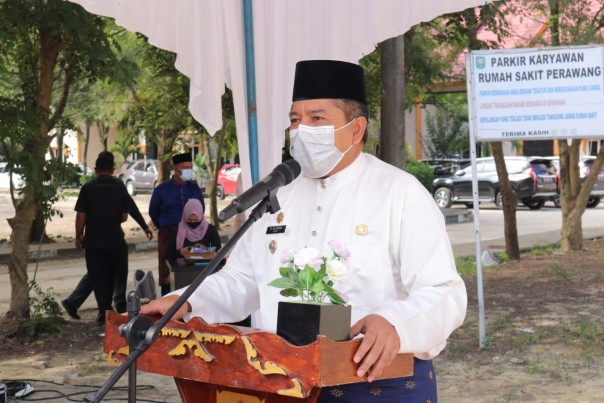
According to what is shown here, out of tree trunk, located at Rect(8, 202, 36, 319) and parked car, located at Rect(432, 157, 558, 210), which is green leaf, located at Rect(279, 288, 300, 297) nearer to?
tree trunk, located at Rect(8, 202, 36, 319)

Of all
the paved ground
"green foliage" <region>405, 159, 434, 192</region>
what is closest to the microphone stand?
the paved ground

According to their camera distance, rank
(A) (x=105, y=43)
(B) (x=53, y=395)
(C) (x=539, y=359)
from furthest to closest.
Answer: (A) (x=105, y=43)
(C) (x=539, y=359)
(B) (x=53, y=395)

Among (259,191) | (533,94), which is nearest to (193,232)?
(533,94)

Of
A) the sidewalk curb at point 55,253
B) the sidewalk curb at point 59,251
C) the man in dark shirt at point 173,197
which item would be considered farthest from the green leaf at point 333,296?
the sidewalk curb at point 55,253

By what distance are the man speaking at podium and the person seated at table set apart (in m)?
7.37

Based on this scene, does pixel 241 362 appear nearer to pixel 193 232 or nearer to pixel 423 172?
pixel 193 232

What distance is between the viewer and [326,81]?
11.3ft

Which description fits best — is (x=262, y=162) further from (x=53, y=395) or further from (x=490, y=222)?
(x=490, y=222)

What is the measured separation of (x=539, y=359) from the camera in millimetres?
8773

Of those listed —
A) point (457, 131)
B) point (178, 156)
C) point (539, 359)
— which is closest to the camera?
point (539, 359)

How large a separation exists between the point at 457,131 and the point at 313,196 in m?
42.8

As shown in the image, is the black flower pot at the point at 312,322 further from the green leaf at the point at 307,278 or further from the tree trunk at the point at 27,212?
the tree trunk at the point at 27,212

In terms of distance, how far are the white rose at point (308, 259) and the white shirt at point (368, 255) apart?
237 mm

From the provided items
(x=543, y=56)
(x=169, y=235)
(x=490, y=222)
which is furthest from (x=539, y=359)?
(x=490, y=222)
